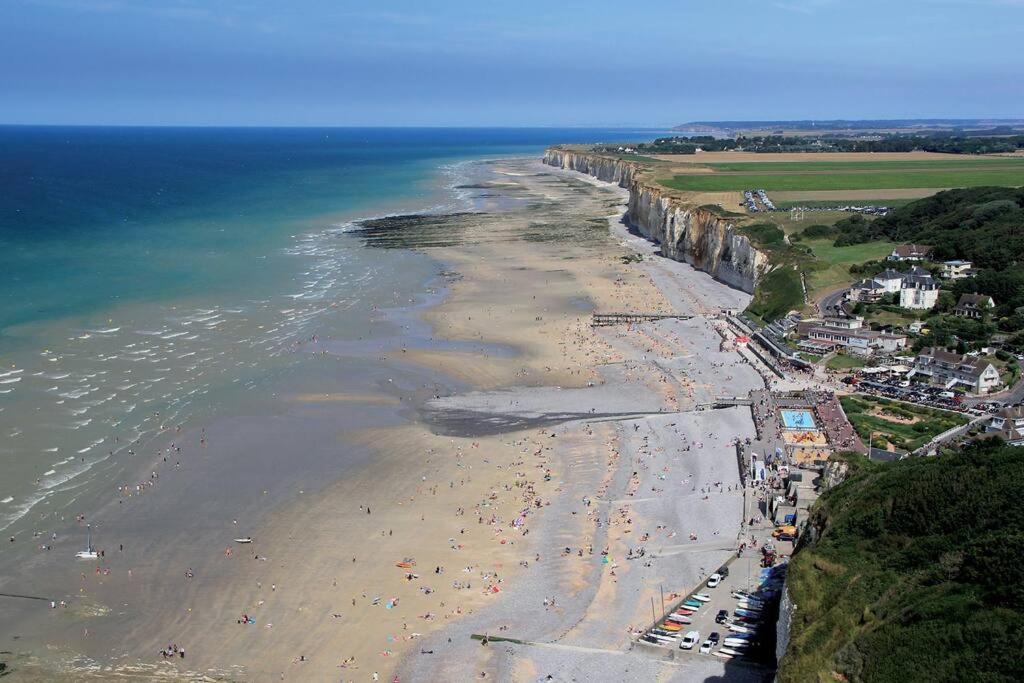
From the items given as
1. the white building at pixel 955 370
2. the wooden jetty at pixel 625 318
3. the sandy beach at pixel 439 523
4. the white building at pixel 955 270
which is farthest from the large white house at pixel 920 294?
the wooden jetty at pixel 625 318

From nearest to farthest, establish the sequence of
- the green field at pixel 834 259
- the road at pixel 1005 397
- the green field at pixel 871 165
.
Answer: the road at pixel 1005 397
the green field at pixel 834 259
the green field at pixel 871 165

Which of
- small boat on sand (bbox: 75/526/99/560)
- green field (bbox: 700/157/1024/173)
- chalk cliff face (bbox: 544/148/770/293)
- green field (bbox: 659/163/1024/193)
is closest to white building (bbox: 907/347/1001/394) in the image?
chalk cliff face (bbox: 544/148/770/293)

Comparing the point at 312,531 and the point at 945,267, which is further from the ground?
the point at 945,267

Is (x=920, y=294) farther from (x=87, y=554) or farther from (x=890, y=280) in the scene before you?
(x=87, y=554)

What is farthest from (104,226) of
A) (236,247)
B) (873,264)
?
A: (873,264)

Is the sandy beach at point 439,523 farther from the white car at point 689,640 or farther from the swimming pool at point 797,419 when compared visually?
the swimming pool at point 797,419

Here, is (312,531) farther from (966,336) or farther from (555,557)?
(966,336)

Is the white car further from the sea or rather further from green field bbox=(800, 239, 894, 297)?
green field bbox=(800, 239, 894, 297)
